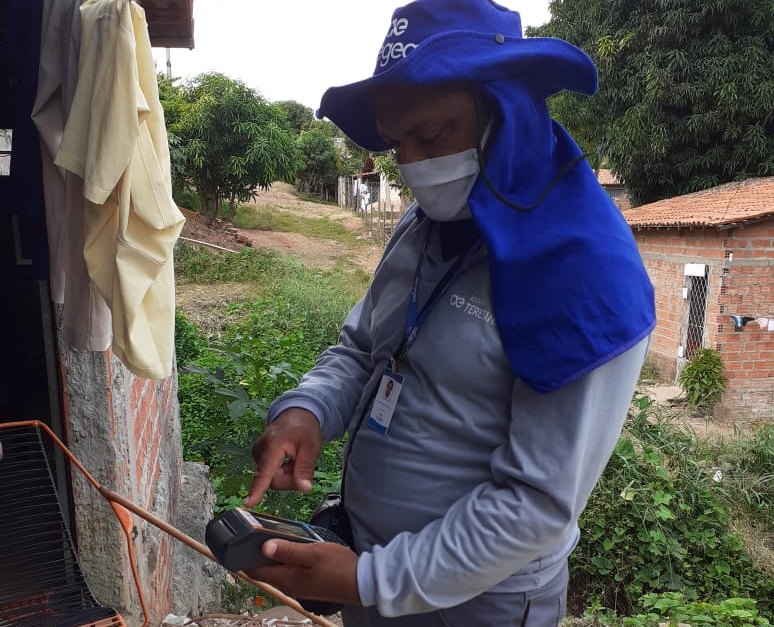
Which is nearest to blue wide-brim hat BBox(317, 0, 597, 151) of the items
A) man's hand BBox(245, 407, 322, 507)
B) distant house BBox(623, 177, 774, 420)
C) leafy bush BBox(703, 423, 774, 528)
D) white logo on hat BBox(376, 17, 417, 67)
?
white logo on hat BBox(376, 17, 417, 67)

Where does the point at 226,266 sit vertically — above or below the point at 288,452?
below

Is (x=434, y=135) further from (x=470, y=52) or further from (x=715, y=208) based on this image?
(x=715, y=208)

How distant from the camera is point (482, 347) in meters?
1.08

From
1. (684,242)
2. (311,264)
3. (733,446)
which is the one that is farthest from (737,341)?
(311,264)

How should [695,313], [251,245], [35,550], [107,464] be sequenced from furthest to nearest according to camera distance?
[251,245]
[695,313]
[107,464]
[35,550]

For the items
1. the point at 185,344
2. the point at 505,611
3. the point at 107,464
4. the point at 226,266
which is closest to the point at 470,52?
the point at 505,611

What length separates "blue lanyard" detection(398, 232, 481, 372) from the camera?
118cm

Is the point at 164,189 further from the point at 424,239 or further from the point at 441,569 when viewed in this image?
the point at 441,569

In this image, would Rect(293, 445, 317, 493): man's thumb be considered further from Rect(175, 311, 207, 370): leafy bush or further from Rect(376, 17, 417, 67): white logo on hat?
Rect(175, 311, 207, 370): leafy bush

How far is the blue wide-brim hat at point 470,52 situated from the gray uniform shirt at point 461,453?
0.98ft

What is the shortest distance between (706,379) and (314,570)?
31.0 feet

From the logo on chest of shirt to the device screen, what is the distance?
50 centimetres

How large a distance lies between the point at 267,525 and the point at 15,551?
1169 millimetres

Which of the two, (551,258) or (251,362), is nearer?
(551,258)
